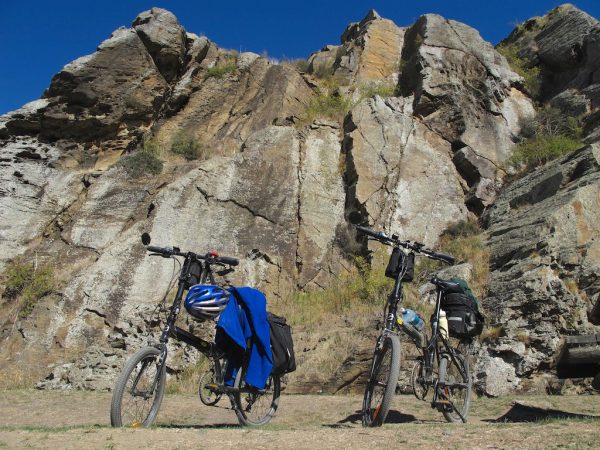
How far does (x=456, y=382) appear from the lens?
5820 mm

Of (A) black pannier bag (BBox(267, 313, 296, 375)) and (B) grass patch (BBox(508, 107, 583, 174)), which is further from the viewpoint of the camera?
(B) grass patch (BBox(508, 107, 583, 174))

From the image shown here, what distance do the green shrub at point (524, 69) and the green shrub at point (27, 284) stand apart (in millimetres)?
14627

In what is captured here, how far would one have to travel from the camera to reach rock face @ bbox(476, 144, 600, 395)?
27.1ft

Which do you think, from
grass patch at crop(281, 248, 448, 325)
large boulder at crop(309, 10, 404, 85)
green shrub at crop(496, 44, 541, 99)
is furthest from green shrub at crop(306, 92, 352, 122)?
green shrub at crop(496, 44, 541, 99)

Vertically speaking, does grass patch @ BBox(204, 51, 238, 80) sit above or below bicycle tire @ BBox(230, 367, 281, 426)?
above

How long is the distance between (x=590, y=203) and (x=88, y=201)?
11125 millimetres

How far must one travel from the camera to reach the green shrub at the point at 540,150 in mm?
14452

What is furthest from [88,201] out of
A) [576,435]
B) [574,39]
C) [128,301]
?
[574,39]

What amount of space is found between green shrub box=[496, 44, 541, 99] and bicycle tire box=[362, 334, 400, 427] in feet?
49.2

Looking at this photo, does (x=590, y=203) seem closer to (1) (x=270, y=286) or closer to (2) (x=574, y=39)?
(1) (x=270, y=286)

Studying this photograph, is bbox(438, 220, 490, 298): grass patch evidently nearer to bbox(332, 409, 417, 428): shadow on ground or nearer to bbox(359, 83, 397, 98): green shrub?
bbox(332, 409, 417, 428): shadow on ground

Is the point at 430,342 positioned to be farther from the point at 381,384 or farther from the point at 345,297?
the point at 345,297

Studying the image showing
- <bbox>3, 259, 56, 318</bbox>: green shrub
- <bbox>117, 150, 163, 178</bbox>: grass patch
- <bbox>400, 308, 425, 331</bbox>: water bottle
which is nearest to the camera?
<bbox>400, 308, 425, 331</bbox>: water bottle

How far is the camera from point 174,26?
18594 mm
